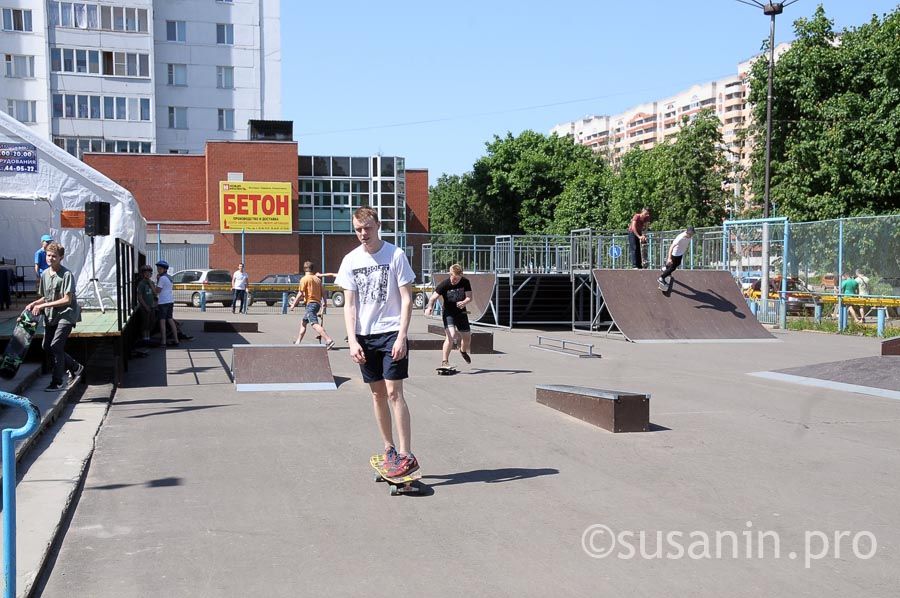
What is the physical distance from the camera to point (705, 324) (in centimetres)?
2059

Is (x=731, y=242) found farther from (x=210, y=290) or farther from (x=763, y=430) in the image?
(x=210, y=290)

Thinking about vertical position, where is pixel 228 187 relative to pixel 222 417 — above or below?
above

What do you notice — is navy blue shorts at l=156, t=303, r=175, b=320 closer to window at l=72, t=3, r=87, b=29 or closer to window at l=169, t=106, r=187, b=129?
window at l=72, t=3, r=87, b=29

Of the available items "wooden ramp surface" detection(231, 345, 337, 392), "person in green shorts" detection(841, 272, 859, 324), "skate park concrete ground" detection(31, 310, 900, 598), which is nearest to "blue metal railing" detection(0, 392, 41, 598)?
"skate park concrete ground" detection(31, 310, 900, 598)

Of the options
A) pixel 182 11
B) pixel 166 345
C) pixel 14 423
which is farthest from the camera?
pixel 182 11

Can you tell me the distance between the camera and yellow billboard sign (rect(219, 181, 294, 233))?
47906 mm

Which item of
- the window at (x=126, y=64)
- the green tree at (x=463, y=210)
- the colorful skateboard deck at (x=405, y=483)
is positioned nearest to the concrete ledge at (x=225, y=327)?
the colorful skateboard deck at (x=405, y=483)

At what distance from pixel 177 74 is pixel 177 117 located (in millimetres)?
3047

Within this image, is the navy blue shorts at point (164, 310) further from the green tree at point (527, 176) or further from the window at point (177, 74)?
the green tree at point (527, 176)

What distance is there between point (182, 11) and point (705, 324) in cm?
5229

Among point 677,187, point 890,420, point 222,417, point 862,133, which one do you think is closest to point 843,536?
point 890,420

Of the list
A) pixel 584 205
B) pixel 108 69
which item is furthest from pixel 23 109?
pixel 584 205

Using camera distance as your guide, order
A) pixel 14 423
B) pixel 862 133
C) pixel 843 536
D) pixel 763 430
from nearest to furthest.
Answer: pixel 843 536 → pixel 14 423 → pixel 763 430 → pixel 862 133

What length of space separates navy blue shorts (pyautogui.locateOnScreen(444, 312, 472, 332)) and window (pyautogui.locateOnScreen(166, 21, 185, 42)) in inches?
2155
